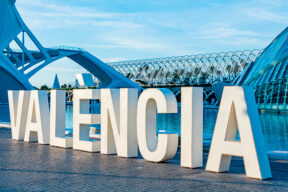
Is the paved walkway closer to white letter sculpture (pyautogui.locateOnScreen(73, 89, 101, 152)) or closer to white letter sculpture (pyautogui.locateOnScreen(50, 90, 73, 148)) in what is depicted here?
white letter sculpture (pyautogui.locateOnScreen(73, 89, 101, 152))

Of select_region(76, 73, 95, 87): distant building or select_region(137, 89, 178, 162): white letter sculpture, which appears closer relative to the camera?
select_region(137, 89, 178, 162): white letter sculpture

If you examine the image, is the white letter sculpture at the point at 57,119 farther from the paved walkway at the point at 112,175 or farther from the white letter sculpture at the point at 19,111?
the paved walkway at the point at 112,175

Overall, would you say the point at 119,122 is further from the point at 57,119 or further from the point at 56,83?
the point at 56,83

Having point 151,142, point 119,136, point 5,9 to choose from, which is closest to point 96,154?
point 119,136

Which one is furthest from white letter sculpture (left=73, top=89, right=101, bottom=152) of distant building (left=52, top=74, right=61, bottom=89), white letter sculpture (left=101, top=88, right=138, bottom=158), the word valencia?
distant building (left=52, top=74, right=61, bottom=89)

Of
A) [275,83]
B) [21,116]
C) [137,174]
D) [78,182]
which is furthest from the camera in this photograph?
[275,83]

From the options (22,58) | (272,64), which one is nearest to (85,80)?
(22,58)

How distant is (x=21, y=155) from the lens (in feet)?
29.1

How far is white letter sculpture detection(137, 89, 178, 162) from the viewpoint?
7795mm

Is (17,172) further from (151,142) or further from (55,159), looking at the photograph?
(151,142)

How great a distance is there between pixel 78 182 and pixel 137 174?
3.82 ft

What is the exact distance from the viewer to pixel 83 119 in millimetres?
9719

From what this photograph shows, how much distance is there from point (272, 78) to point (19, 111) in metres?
30.5

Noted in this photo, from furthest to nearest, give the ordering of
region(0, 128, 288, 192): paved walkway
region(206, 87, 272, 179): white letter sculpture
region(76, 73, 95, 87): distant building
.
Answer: region(76, 73, 95, 87): distant building, region(206, 87, 272, 179): white letter sculpture, region(0, 128, 288, 192): paved walkway
